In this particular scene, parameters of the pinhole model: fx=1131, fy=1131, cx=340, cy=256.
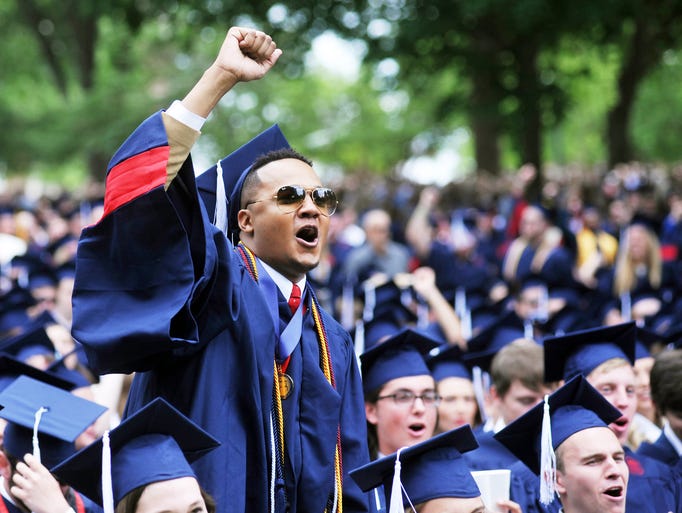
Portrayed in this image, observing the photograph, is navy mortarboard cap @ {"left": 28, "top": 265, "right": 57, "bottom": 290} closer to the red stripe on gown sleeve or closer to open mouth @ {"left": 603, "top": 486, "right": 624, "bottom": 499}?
open mouth @ {"left": 603, "top": 486, "right": 624, "bottom": 499}

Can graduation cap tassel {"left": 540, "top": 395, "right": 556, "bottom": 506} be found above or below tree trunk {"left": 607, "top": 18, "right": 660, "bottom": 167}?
below

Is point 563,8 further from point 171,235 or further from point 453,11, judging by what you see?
point 171,235

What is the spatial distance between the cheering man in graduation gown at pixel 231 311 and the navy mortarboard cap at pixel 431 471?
19cm

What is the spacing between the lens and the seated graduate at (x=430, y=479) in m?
3.89

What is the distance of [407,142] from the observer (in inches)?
1726

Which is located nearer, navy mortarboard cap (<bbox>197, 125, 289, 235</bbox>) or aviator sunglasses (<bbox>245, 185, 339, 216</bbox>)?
aviator sunglasses (<bbox>245, 185, 339, 216</bbox>)

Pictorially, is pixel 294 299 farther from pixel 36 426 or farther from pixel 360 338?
A: pixel 360 338

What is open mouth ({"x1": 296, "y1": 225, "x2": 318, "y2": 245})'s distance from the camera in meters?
3.65

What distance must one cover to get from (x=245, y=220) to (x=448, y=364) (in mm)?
3234

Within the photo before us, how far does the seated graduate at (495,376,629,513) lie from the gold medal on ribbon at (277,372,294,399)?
1229 mm

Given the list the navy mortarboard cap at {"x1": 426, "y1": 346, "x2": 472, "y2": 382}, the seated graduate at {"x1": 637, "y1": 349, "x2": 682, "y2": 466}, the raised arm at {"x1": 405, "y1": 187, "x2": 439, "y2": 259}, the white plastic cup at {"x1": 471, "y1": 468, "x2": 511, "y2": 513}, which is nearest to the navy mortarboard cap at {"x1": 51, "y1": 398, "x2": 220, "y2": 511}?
the white plastic cup at {"x1": 471, "y1": 468, "x2": 511, "y2": 513}

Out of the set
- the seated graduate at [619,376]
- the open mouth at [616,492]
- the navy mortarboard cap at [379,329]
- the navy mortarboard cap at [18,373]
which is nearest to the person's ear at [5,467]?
the navy mortarboard cap at [18,373]

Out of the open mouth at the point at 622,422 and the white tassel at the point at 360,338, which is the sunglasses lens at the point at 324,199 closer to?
the open mouth at the point at 622,422

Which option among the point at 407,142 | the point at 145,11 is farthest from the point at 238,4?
the point at 407,142
